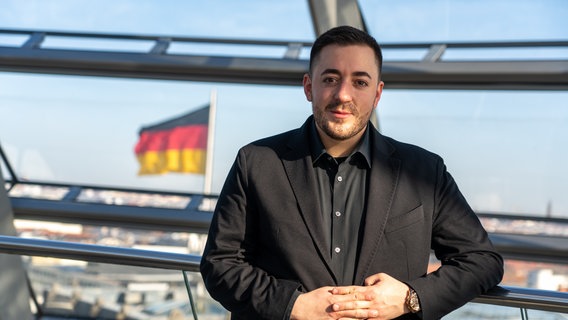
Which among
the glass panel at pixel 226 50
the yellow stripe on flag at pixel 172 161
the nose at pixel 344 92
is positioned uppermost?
the glass panel at pixel 226 50

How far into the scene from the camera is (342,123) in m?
1.58

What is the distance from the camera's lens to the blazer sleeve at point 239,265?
1535 mm

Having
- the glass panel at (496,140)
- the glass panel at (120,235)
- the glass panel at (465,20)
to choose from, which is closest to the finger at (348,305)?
the glass panel at (465,20)

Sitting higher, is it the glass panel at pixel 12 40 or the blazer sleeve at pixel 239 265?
the glass panel at pixel 12 40

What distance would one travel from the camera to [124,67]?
664 cm

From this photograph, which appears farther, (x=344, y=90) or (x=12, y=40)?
(x=12, y=40)

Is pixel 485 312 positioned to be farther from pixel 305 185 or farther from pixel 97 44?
pixel 97 44

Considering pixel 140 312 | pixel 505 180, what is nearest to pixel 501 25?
pixel 505 180

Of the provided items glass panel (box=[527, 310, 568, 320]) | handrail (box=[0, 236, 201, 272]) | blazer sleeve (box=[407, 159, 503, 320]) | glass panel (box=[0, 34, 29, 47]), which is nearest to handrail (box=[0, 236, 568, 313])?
handrail (box=[0, 236, 201, 272])

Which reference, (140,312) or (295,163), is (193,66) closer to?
(140,312)

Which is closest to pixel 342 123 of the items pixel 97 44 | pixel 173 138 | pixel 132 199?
pixel 97 44

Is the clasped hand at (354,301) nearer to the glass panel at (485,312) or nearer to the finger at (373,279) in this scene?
the finger at (373,279)

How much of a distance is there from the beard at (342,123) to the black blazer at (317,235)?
9 cm

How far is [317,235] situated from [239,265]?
171mm
